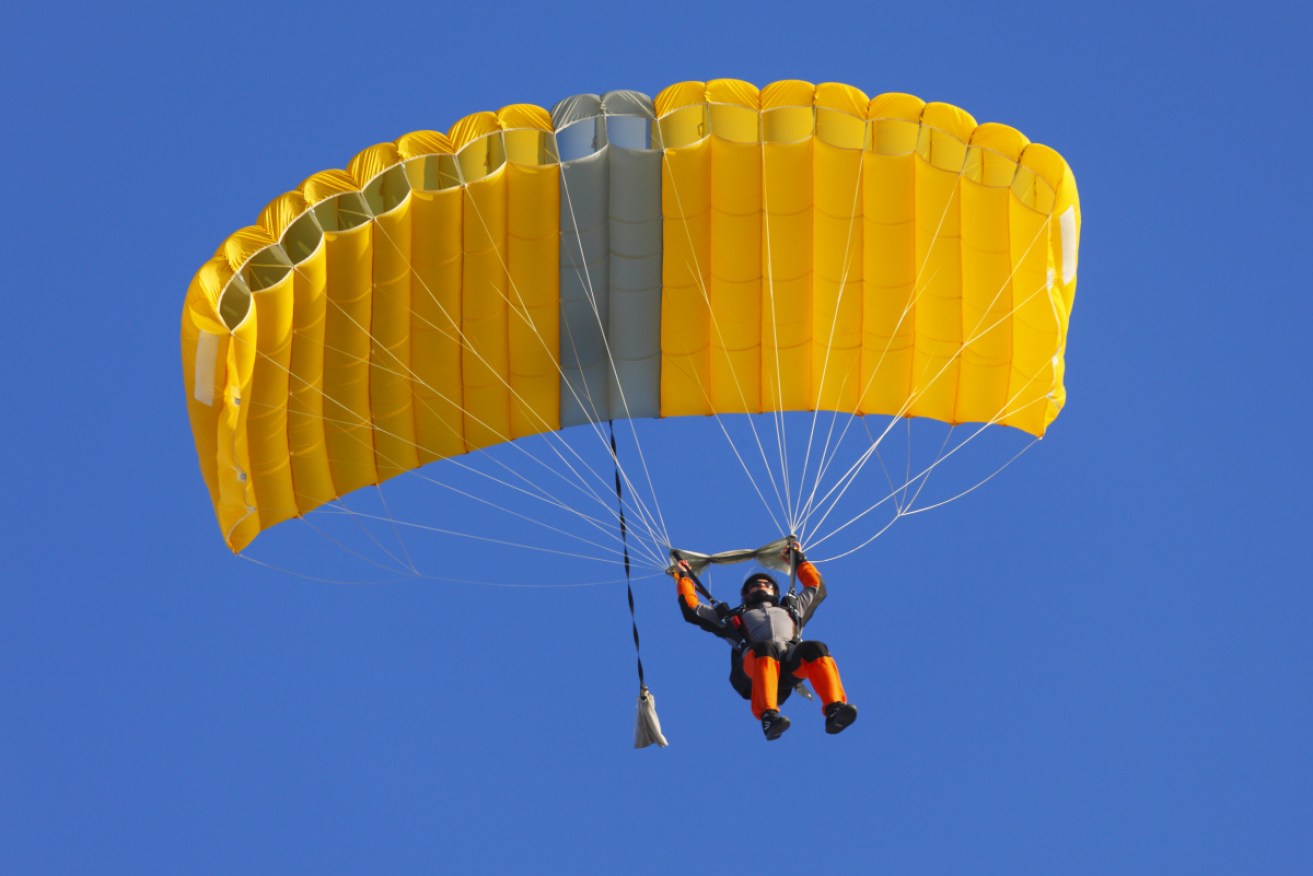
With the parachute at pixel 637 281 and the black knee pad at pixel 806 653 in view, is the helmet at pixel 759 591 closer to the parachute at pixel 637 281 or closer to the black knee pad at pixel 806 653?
the black knee pad at pixel 806 653

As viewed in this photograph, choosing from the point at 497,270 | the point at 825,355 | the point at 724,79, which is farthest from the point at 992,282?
the point at 497,270

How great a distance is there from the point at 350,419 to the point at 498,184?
1.96m

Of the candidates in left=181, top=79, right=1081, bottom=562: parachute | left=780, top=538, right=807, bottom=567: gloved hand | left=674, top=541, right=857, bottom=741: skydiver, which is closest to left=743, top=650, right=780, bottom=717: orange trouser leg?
left=674, top=541, right=857, bottom=741: skydiver

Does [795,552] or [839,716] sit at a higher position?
[795,552]

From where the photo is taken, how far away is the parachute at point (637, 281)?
52.7ft

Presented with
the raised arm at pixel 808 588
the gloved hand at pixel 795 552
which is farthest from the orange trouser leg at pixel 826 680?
the gloved hand at pixel 795 552

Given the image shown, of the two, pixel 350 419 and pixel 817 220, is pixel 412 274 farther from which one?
pixel 817 220

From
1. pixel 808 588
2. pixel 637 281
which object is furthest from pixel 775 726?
pixel 637 281

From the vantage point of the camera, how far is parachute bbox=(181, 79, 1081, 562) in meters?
16.1

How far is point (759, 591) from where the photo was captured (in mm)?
15500

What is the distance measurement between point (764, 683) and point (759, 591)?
831 millimetres

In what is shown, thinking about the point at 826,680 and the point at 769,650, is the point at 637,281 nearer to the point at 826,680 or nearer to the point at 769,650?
the point at 769,650

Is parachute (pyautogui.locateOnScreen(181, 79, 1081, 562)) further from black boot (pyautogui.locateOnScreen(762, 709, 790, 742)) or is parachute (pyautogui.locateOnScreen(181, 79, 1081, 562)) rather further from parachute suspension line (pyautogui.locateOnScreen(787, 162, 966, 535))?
black boot (pyautogui.locateOnScreen(762, 709, 790, 742))

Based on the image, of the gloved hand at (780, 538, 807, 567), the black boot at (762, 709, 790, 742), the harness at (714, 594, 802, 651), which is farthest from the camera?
the gloved hand at (780, 538, 807, 567)
